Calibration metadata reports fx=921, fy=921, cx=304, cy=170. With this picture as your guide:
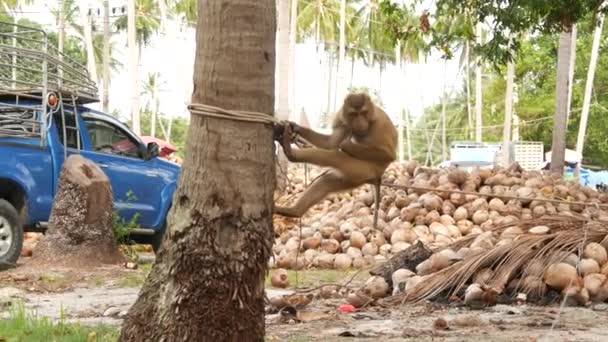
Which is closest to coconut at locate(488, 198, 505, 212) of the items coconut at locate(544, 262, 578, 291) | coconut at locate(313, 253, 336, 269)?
coconut at locate(313, 253, 336, 269)

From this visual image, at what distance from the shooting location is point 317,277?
37.8ft

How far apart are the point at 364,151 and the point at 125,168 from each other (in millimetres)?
7203

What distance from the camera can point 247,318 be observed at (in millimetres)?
4676

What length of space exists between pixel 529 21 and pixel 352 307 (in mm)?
5514

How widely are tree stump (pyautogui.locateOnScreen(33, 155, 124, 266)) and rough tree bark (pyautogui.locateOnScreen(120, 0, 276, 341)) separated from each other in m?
6.75

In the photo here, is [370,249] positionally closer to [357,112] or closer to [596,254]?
[596,254]

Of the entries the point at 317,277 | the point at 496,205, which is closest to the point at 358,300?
the point at 317,277

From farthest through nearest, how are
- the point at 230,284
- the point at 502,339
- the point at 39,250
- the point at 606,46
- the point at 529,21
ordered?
the point at 606,46, the point at 529,21, the point at 39,250, the point at 502,339, the point at 230,284

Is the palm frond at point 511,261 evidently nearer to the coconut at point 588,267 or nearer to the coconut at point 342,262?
the coconut at point 588,267

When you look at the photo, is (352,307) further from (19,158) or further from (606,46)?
(606,46)

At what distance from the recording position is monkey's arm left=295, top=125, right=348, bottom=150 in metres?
6.21

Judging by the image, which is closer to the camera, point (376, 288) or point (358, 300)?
point (358, 300)

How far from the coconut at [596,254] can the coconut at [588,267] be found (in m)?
0.07

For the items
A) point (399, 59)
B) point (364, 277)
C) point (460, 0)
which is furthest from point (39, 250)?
point (399, 59)
